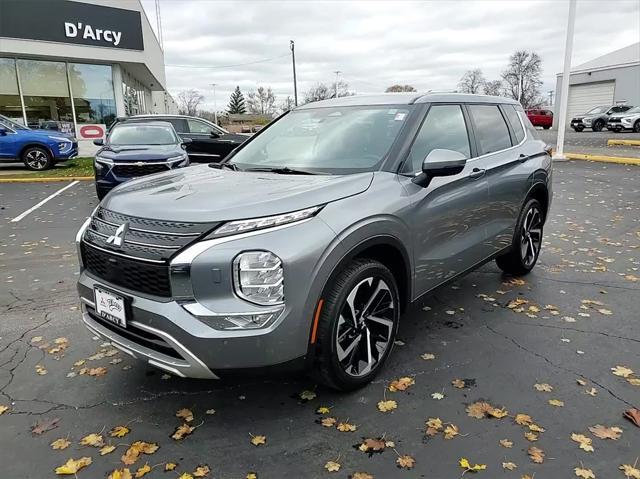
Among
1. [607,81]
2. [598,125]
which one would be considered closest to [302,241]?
[598,125]

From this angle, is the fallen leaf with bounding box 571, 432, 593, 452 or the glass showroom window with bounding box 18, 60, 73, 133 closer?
the fallen leaf with bounding box 571, 432, 593, 452

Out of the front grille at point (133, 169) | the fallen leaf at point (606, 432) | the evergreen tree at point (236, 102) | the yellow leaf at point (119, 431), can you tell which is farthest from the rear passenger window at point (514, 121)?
the evergreen tree at point (236, 102)

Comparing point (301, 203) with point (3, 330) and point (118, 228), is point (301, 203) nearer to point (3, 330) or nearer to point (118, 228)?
point (118, 228)

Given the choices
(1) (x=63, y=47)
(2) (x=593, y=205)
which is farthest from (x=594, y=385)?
(1) (x=63, y=47)

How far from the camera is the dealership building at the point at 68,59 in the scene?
709 inches

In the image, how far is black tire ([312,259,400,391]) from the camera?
9.10 ft

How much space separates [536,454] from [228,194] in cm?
212

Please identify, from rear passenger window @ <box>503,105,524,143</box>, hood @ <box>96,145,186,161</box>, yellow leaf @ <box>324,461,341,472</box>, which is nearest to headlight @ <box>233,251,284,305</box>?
yellow leaf @ <box>324,461,341,472</box>

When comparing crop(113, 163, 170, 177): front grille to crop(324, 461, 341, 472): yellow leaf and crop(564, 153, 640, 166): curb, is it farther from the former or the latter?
crop(564, 153, 640, 166): curb

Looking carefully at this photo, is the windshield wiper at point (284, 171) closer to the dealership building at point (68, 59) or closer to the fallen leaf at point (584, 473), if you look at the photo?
the fallen leaf at point (584, 473)

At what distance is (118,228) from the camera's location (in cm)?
284

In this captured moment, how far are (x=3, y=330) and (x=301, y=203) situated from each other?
300 centimetres

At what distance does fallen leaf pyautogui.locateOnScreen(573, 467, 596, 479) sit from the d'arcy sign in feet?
69.3

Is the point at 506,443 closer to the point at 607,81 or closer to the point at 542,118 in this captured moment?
the point at 542,118
